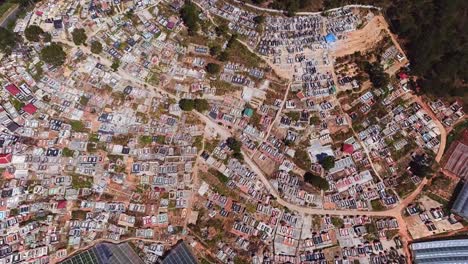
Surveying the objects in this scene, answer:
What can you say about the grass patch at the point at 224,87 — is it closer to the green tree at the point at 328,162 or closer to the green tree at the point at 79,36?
the green tree at the point at 328,162

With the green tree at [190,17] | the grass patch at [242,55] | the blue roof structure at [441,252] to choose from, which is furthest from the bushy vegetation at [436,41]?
the green tree at [190,17]

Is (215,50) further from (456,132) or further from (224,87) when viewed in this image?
(456,132)

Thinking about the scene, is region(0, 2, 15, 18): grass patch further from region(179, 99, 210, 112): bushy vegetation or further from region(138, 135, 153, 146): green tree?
region(179, 99, 210, 112): bushy vegetation

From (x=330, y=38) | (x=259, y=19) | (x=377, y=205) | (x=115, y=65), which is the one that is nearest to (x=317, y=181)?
(x=377, y=205)

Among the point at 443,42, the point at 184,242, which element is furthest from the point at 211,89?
the point at 443,42

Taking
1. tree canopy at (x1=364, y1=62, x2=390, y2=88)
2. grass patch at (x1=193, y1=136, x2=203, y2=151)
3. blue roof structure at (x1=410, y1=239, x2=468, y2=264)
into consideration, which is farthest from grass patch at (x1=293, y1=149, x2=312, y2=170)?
blue roof structure at (x1=410, y1=239, x2=468, y2=264)

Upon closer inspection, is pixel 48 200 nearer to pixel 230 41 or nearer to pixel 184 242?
pixel 184 242
